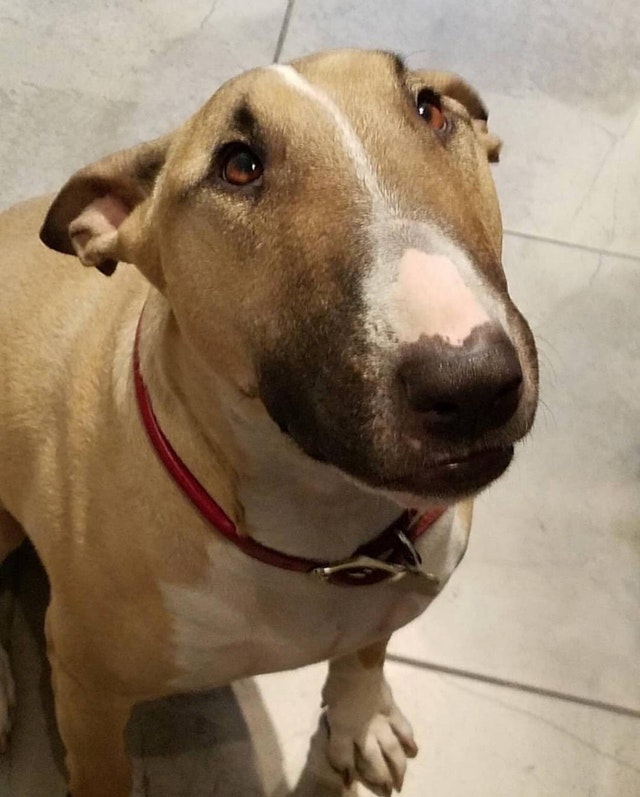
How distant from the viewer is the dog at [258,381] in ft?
2.74

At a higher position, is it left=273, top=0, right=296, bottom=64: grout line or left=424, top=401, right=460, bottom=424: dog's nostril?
left=424, top=401, right=460, bottom=424: dog's nostril

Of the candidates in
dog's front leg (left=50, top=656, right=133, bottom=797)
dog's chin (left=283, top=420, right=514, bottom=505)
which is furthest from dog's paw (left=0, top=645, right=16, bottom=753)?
dog's chin (left=283, top=420, right=514, bottom=505)

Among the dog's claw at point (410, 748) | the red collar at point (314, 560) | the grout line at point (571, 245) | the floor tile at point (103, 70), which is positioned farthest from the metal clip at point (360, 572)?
the floor tile at point (103, 70)

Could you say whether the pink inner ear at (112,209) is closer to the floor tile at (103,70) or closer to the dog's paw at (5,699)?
the dog's paw at (5,699)

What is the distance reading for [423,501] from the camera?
93 centimetres

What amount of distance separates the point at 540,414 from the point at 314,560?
93 cm

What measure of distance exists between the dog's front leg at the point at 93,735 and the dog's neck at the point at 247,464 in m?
0.37

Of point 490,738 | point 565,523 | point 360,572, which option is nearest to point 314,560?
point 360,572

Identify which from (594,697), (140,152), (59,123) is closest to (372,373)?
(140,152)

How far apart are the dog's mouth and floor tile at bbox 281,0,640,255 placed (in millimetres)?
1351

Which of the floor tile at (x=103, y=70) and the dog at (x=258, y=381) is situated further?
the floor tile at (x=103, y=70)

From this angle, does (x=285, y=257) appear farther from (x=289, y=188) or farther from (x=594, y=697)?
(x=594, y=697)

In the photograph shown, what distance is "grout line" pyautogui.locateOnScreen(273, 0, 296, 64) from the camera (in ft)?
7.45

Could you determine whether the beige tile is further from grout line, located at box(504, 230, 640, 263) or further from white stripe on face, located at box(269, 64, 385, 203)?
white stripe on face, located at box(269, 64, 385, 203)
